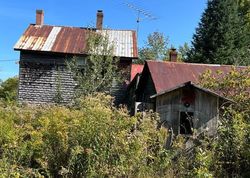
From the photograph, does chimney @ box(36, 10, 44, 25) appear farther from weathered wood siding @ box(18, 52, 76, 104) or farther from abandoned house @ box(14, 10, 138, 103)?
weathered wood siding @ box(18, 52, 76, 104)

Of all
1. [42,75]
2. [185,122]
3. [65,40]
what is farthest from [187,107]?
[65,40]

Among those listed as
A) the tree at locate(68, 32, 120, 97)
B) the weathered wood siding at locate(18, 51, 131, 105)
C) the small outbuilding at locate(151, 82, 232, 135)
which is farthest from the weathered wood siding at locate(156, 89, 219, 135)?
the weathered wood siding at locate(18, 51, 131, 105)

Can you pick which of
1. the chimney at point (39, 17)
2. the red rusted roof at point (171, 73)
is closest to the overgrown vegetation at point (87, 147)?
the red rusted roof at point (171, 73)

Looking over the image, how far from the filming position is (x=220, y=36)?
3425 cm

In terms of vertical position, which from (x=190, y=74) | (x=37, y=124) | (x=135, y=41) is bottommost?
(x=37, y=124)

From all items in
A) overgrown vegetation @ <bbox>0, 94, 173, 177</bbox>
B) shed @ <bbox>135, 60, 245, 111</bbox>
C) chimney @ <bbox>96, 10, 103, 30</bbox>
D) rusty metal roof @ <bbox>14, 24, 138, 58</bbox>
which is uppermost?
chimney @ <bbox>96, 10, 103, 30</bbox>

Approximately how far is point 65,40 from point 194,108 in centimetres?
1547

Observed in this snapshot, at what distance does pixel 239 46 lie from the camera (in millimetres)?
35094

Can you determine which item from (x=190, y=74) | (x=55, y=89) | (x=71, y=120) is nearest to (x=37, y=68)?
(x=55, y=89)

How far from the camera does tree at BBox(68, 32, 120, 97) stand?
22844mm

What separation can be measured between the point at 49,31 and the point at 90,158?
75.6 feet

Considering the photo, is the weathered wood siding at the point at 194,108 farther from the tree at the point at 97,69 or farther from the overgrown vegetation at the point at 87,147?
the tree at the point at 97,69

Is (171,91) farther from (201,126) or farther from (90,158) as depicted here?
(90,158)

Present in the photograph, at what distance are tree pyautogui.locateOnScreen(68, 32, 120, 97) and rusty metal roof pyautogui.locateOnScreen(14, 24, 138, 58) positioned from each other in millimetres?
2284
